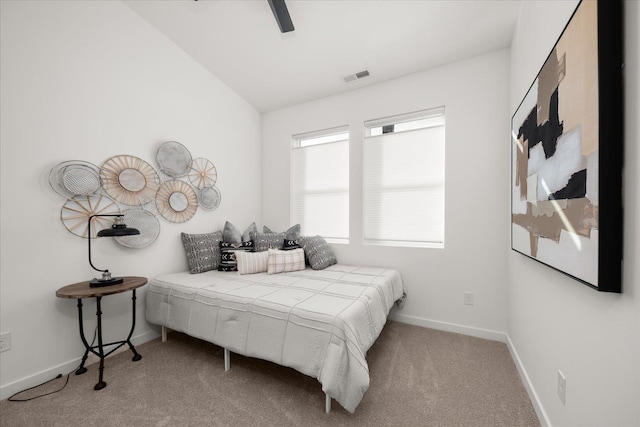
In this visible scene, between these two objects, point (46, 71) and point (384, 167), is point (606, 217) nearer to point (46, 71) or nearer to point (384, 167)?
point (384, 167)

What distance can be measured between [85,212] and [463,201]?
3.46 m

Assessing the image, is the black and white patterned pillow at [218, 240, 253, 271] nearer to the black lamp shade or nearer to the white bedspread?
the white bedspread

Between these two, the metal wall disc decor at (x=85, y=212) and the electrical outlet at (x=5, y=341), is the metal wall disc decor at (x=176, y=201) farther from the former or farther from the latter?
the electrical outlet at (x=5, y=341)

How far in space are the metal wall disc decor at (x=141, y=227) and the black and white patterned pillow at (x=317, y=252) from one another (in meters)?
1.54

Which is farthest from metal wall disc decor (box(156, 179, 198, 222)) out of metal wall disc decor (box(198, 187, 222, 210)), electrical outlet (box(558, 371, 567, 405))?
electrical outlet (box(558, 371, 567, 405))

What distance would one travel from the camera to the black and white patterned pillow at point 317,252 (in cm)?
283

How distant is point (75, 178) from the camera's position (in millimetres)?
1955

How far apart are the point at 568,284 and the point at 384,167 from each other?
203cm

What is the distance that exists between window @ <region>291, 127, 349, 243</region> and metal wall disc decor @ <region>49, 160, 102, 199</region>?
7.06 ft

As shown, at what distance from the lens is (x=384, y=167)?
2941 millimetres

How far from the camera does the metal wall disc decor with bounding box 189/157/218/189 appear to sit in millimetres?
2867

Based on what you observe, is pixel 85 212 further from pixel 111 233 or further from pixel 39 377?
pixel 39 377

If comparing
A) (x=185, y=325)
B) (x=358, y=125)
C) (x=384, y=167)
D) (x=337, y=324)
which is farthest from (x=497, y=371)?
(x=358, y=125)

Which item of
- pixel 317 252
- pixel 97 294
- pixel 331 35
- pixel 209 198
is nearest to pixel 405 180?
pixel 317 252
